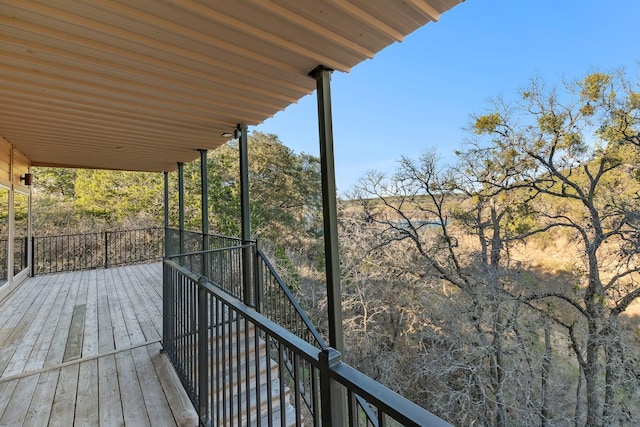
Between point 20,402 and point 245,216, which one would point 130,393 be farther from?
point 245,216

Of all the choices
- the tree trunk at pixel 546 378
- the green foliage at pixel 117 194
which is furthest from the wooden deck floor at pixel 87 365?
the green foliage at pixel 117 194

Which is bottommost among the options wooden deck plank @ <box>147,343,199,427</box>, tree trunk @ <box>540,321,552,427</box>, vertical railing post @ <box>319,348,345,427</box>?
tree trunk @ <box>540,321,552,427</box>

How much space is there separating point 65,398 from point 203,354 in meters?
1.32

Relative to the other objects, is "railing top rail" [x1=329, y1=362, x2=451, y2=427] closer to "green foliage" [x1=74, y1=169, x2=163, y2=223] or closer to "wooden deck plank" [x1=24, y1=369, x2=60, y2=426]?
"wooden deck plank" [x1=24, y1=369, x2=60, y2=426]

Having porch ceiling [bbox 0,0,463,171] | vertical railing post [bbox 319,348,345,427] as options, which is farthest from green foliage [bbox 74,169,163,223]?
vertical railing post [bbox 319,348,345,427]

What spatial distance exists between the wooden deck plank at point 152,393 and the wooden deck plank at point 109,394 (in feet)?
0.50

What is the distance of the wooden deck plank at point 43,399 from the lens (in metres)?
1.85

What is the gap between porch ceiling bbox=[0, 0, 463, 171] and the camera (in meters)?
1.66

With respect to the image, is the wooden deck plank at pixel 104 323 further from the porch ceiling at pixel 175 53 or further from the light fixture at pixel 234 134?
the light fixture at pixel 234 134

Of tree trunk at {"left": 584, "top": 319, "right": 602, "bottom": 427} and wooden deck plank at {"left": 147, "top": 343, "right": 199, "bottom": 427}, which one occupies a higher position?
wooden deck plank at {"left": 147, "top": 343, "right": 199, "bottom": 427}

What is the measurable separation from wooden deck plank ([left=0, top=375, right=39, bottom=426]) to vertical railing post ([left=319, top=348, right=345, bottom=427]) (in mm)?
2321

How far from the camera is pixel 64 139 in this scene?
4.16 meters

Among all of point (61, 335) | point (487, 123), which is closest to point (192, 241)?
point (61, 335)

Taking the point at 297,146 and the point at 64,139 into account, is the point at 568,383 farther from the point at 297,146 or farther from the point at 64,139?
the point at 297,146
